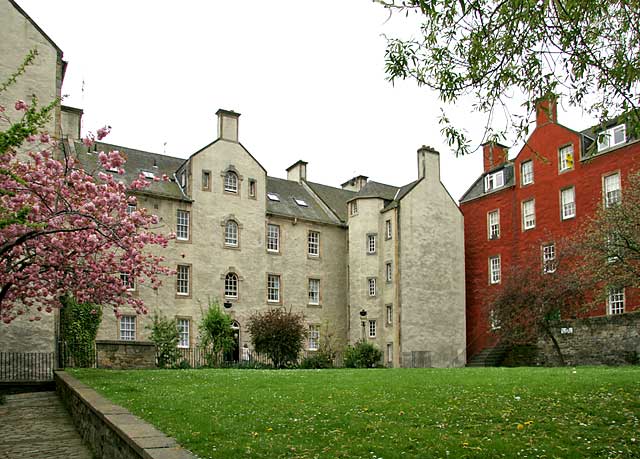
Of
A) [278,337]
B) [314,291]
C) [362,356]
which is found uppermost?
[314,291]

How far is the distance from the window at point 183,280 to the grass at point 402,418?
20.8 meters

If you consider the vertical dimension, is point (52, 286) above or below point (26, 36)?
below

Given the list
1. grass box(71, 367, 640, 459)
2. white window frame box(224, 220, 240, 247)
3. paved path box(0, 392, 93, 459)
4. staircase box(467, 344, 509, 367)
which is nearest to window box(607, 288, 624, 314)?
staircase box(467, 344, 509, 367)

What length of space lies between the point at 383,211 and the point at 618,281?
18663 millimetres

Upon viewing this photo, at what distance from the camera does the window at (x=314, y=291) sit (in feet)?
130

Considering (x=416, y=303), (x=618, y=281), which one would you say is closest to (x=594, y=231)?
(x=618, y=281)

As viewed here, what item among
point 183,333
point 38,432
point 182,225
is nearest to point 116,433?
point 38,432

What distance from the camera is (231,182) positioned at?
3712cm

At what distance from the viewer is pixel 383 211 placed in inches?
1561

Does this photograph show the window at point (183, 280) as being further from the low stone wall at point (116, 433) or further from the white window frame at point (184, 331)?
the low stone wall at point (116, 433)

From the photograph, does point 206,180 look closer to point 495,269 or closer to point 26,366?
point 26,366

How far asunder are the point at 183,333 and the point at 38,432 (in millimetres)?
22637

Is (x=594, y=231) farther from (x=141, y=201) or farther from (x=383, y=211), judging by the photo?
(x=141, y=201)

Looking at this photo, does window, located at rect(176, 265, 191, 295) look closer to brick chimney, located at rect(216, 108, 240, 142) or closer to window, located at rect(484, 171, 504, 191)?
brick chimney, located at rect(216, 108, 240, 142)
